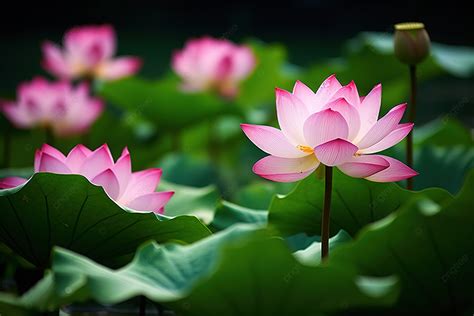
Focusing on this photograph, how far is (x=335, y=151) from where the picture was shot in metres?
0.86

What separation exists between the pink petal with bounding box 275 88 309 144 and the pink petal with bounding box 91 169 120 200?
0.21 meters

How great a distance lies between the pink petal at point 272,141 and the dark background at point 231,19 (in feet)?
14.7

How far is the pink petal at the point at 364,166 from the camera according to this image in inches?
34.7

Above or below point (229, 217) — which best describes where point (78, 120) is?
below

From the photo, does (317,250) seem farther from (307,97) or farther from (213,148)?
(213,148)

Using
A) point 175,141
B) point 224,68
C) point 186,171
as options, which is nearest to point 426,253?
point 186,171

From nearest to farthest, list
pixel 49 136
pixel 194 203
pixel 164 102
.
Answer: pixel 194 203 < pixel 49 136 < pixel 164 102

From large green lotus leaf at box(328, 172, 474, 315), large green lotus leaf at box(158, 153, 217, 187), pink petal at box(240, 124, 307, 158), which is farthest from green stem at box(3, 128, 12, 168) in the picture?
large green lotus leaf at box(328, 172, 474, 315)

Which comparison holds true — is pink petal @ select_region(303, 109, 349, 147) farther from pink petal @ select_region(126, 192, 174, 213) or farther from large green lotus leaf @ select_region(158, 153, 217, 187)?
large green lotus leaf @ select_region(158, 153, 217, 187)

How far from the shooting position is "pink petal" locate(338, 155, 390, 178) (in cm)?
88

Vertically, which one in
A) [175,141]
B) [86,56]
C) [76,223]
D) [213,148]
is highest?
[76,223]

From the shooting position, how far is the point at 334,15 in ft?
22.3

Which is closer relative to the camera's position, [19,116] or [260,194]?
[260,194]

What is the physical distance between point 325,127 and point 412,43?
0.39m
